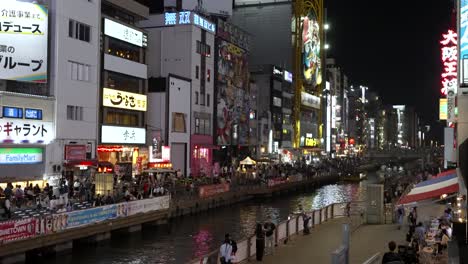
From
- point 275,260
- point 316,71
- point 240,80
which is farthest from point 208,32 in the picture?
point 316,71

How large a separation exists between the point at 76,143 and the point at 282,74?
75505mm

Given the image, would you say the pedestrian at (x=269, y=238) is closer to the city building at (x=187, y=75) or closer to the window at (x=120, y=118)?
the window at (x=120, y=118)

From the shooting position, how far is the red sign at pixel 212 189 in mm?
55719

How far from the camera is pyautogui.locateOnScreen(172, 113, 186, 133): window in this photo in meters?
67.4

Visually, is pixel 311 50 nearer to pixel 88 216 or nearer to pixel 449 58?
pixel 449 58

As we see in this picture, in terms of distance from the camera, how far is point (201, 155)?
74.4 m

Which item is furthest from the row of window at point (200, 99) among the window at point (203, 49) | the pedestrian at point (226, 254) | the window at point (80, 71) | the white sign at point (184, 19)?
the pedestrian at point (226, 254)

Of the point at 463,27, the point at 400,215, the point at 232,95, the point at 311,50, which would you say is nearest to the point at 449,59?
the point at 463,27

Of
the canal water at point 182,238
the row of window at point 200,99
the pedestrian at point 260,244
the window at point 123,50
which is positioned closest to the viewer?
the pedestrian at point 260,244

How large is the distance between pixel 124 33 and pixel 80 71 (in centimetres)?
929

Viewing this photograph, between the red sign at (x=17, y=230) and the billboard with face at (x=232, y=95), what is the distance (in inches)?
1969

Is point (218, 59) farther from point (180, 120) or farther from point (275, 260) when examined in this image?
point (275, 260)

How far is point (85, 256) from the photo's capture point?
33.5m

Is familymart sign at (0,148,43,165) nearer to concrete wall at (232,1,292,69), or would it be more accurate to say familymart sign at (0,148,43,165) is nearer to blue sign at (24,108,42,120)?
blue sign at (24,108,42,120)
